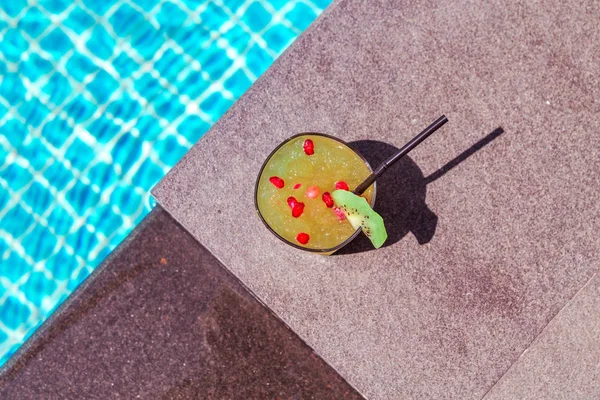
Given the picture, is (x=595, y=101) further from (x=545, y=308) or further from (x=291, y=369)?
(x=291, y=369)

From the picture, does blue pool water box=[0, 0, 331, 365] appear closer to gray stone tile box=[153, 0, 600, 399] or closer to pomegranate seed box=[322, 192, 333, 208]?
gray stone tile box=[153, 0, 600, 399]

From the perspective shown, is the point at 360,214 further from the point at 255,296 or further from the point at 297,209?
the point at 255,296

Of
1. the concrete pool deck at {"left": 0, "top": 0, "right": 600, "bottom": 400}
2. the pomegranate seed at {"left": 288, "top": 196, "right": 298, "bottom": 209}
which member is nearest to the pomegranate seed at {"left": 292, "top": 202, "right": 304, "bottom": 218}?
Result: the pomegranate seed at {"left": 288, "top": 196, "right": 298, "bottom": 209}

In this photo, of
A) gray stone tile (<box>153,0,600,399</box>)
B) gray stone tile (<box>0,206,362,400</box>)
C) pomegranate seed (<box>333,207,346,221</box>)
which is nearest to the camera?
pomegranate seed (<box>333,207,346,221</box>)

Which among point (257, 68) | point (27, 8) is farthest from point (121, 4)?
point (257, 68)

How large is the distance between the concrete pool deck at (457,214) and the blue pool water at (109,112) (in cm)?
56

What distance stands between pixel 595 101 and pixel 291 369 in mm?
1607

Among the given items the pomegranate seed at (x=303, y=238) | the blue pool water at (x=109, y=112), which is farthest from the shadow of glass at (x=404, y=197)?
the blue pool water at (x=109, y=112)

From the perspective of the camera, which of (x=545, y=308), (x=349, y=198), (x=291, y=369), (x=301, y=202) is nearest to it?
(x=349, y=198)

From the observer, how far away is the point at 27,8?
253cm

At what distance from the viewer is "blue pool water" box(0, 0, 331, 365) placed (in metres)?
2.44

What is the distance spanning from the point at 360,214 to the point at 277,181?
0.31m

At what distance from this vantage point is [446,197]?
197 cm

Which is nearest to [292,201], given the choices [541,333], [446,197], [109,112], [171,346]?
[446,197]
